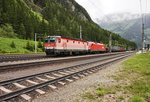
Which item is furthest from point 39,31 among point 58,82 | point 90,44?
point 58,82

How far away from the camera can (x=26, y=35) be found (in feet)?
203

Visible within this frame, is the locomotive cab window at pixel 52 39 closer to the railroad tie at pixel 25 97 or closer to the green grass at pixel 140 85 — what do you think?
the green grass at pixel 140 85

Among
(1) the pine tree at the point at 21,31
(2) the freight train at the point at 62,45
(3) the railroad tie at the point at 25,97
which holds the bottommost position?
(3) the railroad tie at the point at 25,97

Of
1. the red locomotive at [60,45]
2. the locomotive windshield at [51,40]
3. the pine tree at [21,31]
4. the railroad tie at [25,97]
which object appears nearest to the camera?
the railroad tie at [25,97]

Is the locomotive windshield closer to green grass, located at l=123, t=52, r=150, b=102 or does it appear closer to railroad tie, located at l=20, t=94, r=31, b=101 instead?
green grass, located at l=123, t=52, r=150, b=102

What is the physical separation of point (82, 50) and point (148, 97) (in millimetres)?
24668

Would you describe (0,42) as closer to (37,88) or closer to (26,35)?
(26,35)

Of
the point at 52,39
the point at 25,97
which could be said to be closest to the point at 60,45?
the point at 52,39

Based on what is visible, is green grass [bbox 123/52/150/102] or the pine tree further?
the pine tree

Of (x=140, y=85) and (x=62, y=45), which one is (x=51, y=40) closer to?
(x=62, y=45)

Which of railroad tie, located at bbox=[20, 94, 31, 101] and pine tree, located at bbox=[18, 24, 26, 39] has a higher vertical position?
pine tree, located at bbox=[18, 24, 26, 39]

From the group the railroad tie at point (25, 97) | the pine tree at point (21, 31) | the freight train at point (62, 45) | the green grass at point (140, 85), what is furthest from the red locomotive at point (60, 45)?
the pine tree at point (21, 31)

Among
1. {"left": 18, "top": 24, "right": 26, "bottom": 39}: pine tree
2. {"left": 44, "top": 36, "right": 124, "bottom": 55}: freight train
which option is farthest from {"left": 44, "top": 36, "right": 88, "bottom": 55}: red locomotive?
{"left": 18, "top": 24, "right": 26, "bottom": 39}: pine tree

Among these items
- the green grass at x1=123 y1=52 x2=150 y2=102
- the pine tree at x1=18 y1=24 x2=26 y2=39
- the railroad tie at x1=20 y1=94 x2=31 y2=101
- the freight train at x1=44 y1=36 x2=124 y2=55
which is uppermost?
the pine tree at x1=18 y1=24 x2=26 y2=39
